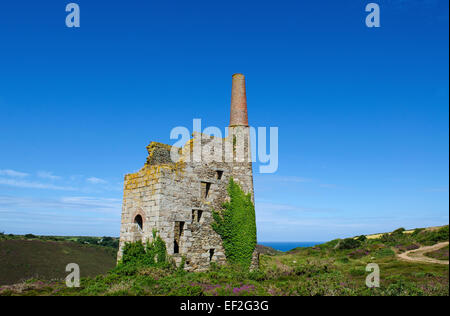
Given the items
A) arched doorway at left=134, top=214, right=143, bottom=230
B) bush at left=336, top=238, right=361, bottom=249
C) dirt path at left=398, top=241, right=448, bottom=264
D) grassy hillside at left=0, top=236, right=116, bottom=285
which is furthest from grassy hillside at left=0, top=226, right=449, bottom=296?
grassy hillside at left=0, top=236, right=116, bottom=285

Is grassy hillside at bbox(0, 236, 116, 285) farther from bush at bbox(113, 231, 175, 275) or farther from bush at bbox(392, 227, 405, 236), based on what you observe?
bush at bbox(392, 227, 405, 236)

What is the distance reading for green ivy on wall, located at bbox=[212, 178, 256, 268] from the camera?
59.6ft

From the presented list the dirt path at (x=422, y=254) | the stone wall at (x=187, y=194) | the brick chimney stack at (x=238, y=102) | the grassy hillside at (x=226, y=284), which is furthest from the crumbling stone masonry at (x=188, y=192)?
the dirt path at (x=422, y=254)

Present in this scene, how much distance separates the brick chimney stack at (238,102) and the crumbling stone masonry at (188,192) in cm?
11

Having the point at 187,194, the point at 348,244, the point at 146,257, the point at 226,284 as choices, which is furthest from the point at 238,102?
the point at 348,244

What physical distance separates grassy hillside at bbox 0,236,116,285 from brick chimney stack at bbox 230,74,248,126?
90.6 ft

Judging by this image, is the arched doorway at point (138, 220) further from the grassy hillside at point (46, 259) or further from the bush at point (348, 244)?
the bush at point (348, 244)

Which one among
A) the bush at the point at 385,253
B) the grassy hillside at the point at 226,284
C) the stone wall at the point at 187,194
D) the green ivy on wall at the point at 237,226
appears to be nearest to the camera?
the grassy hillside at the point at 226,284

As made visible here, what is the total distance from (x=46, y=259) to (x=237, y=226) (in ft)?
116

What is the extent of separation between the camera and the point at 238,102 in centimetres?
2100

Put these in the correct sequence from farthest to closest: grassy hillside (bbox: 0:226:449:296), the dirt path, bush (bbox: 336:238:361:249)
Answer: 1. bush (bbox: 336:238:361:249)
2. the dirt path
3. grassy hillside (bbox: 0:226:449:296)

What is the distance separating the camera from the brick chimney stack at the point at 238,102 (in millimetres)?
20469

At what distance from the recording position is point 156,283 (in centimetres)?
1311
